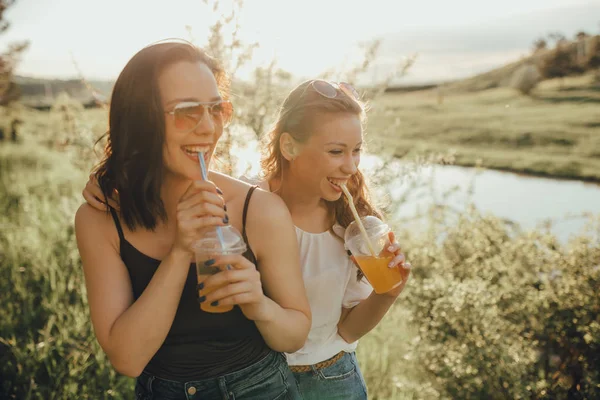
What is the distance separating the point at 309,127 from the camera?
7.20 feet

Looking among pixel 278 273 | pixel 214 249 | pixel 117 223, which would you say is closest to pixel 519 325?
pixel 278 273

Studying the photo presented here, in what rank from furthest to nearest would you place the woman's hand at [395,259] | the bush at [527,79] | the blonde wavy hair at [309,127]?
the bush at [527,79]
the blonde wavy hair at [309,127]
the woman's hand at [395,259]

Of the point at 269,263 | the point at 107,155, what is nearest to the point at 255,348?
the point at 269,263

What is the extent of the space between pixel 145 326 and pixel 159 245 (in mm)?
278

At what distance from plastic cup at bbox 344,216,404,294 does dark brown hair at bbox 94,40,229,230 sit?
2.37 ft

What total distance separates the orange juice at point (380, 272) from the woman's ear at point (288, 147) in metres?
0.52

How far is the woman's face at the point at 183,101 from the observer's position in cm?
163

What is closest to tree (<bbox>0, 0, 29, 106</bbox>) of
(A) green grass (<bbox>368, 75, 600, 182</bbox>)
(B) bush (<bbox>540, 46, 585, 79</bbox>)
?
(A) green grass (<bbox>368, 75, 600, 182</bbox>)

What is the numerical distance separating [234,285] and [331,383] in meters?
0.86

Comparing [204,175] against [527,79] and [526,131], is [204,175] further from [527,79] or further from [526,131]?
[527,79]

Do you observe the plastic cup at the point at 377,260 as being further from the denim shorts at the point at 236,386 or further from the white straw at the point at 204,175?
the white straw at the point at 204,175

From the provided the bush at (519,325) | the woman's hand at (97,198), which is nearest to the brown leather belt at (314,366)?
the woman's hand at (97,198)

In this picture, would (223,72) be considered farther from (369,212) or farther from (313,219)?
(369,212)

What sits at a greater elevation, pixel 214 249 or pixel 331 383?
pixel 214 249
